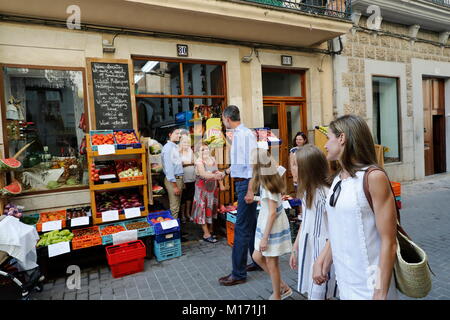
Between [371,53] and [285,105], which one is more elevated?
[371,53]

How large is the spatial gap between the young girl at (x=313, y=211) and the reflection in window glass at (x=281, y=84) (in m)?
5.40

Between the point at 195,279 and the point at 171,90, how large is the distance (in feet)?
13.2

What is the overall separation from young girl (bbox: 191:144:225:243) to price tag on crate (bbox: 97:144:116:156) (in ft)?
4.86

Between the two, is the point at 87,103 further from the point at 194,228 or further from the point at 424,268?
the point at 424,268

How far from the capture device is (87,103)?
558 centimetres

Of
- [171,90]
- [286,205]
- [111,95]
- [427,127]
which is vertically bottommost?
[286,205]

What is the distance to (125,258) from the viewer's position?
416 centimetres

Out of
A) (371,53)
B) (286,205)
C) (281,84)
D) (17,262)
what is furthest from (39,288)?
(371,53)

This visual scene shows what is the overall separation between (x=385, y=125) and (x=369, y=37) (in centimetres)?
290

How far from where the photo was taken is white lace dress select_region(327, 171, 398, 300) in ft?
5.61

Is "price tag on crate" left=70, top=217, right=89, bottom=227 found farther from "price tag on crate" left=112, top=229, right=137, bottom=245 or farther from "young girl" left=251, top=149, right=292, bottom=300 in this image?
"young girl" left=251, top=149, right=292, bottom=300

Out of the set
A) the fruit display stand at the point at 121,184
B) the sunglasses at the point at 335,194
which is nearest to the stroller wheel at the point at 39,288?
Answer: the fruit display stand at the point at 121,184

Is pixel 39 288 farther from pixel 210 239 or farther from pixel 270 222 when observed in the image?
pixel 270 222

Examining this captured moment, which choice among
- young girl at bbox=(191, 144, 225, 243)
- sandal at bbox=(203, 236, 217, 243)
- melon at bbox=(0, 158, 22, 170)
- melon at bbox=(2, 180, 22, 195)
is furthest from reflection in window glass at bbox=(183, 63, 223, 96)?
melon at bbox=(2, 180, 22, 195)
